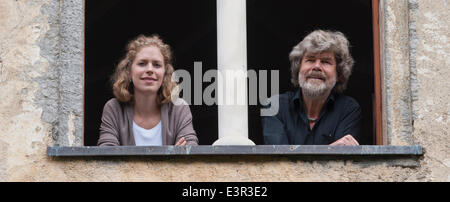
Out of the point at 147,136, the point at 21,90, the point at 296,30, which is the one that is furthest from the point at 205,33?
the point at 21,90

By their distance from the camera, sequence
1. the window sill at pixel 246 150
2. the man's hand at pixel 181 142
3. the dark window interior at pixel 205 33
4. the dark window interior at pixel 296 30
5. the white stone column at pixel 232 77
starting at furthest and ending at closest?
the dark window interior at pixel 205 33
the dark window interior at pixel 296 30
the white stone column at pixel 232 77
the man's hand at pixel 181 142
the window sill at pixel 246 150

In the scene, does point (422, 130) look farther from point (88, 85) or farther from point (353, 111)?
point (88, 85)

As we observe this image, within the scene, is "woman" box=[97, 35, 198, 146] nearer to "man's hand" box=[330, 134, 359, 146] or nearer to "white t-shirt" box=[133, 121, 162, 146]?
"white t-shirt" box=[133, 121, 162, 146]

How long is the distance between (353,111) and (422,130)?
657 mm

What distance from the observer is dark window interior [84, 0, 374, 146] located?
328 inches

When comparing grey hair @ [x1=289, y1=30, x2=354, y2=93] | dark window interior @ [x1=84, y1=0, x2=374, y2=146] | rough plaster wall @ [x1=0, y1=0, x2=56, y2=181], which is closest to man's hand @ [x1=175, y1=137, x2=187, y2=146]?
rough plaster wall @ [x1=0, y1=0, x2=56, y2=181]

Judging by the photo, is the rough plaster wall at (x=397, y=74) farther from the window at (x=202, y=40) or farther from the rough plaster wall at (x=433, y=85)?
the window at (x=202, y=40)

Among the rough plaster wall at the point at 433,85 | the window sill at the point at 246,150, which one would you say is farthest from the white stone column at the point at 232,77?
the rough plaster wall at the point at 433,85

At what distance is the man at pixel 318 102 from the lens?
5.73m

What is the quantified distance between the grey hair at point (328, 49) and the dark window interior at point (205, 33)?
81.1 inches

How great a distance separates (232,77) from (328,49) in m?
0.74

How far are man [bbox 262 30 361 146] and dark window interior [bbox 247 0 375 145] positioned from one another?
1.94 meters

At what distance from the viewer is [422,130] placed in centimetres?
523

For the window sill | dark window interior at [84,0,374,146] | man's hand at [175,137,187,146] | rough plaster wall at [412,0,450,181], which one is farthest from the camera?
dark window interior at [84,0,374,146]
